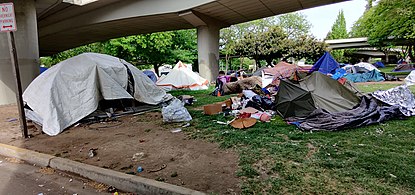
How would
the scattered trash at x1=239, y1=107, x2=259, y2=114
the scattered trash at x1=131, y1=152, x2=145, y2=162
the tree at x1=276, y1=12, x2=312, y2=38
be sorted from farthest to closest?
the tree at x1=276, y1=12, x2=312, y2=38 < the scattered trash at x1=239, y1=107, x2=259, y2=114 < the scattered trash at x1=131, y1=152, x2=145, y2=162

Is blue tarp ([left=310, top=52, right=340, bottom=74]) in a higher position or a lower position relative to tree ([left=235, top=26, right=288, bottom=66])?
lower

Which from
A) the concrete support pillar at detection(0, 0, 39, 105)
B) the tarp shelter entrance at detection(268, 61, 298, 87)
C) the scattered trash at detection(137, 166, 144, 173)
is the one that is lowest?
the scattered trash at detection(137, 166, 144, 173)

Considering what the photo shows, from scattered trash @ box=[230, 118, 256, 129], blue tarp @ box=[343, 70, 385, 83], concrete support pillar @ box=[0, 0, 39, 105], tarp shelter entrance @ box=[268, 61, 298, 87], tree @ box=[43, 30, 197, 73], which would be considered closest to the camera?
scattered trash @ box=[230, 118, 256, 129]

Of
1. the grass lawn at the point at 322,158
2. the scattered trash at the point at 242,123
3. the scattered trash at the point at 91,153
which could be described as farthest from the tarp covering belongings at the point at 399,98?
the scattered trash at the point at 91,153

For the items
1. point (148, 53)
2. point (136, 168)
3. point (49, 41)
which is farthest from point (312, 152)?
point (49, 41)

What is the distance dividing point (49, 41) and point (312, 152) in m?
28.4

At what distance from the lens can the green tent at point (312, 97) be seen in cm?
666

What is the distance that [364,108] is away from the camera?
649cm

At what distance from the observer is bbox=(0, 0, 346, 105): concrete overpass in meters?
11.2

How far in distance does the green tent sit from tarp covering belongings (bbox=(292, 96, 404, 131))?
10.7 inches

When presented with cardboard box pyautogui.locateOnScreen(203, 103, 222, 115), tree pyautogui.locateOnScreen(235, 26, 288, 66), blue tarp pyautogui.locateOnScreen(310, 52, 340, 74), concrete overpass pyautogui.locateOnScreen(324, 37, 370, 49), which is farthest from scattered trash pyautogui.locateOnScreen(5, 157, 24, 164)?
concrete overpass pyautogui.locateOnScreen(324, 37, 370, 49)

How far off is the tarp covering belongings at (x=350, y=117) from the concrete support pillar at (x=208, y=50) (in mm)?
12697

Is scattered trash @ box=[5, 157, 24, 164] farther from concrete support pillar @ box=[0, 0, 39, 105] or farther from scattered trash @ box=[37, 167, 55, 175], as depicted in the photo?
concrete support pillar @ box=[0, 0, 39, 105]

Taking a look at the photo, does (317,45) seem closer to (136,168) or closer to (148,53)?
(148,53)
